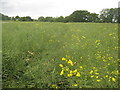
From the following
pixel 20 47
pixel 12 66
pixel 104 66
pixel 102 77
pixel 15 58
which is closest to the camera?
pixel 102 77

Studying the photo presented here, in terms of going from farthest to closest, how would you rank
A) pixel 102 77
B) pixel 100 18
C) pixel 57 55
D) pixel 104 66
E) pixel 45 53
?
pixel 100 18 → pixel 45 53 → pixel 57 55 → pixel 104 66 → pixel 102 77

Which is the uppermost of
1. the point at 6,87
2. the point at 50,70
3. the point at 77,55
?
the point at 77,55

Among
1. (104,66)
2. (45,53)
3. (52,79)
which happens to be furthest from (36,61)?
(104,66)

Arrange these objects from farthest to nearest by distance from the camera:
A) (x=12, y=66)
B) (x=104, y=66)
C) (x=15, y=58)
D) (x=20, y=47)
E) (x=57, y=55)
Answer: (x=20, y=47) → (x=57, y=55) → (x=15, y=58) → (x=12, y=66) → (x=104, y=66)

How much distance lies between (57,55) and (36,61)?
81 centimetres

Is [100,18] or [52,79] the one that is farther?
[100,18]

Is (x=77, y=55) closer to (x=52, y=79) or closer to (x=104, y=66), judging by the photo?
(x=104, y=66)

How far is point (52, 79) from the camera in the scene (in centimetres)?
337

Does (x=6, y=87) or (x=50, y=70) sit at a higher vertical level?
(x=50, y=70)

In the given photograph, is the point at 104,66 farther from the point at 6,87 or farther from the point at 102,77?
the point at 6,87

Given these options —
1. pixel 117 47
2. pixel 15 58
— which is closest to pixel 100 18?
pixel 117 47

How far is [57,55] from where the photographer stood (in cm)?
482

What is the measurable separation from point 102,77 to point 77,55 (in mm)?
1556

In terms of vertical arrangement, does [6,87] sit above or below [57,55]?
below
